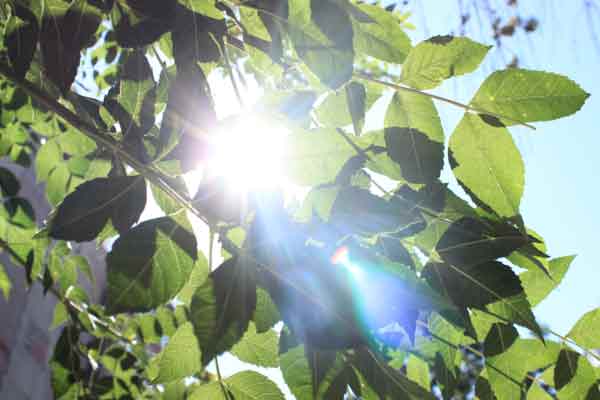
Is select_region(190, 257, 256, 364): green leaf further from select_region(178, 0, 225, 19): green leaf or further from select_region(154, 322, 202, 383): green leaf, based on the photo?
select_region(178, 0, 225, 19): green leaf

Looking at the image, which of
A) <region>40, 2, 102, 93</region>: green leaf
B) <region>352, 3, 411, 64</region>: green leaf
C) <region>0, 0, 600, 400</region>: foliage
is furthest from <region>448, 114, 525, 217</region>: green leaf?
<region>40, 2, 102, 93</region>: green leaf

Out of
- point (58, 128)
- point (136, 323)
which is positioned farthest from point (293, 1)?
point (136, 323)

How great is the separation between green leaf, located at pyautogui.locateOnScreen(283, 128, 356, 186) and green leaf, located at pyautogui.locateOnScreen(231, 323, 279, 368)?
0.80ft

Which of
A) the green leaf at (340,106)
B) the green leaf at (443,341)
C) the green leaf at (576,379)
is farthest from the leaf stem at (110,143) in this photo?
the green leaf at (576,379)

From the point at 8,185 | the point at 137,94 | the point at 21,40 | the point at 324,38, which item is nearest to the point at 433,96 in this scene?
the point at 324,38

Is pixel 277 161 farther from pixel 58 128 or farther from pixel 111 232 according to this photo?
pixel 58 128

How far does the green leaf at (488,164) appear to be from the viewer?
572 millimetres

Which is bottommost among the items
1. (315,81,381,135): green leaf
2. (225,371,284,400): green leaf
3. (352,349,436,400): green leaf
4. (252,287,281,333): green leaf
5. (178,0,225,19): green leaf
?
(225,371,284,400): green leaf

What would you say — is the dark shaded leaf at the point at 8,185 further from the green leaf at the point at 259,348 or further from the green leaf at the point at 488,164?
the green leaf at the point at 488,164

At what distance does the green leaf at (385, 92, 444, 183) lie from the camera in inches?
22.3

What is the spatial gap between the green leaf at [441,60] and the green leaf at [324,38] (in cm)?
10

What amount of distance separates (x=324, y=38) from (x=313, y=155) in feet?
0.42

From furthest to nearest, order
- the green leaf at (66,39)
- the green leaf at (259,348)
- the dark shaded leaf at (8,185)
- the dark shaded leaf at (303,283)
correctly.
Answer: the dark shaded leaf at (8,185)
the green leaf at (259,348)
the green leaf at (66,39)
the dark shaded leaf at (303,283)

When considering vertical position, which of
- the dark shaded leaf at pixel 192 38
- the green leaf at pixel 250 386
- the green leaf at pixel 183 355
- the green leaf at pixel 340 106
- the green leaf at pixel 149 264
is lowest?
the green leaf at pixel 250 386
